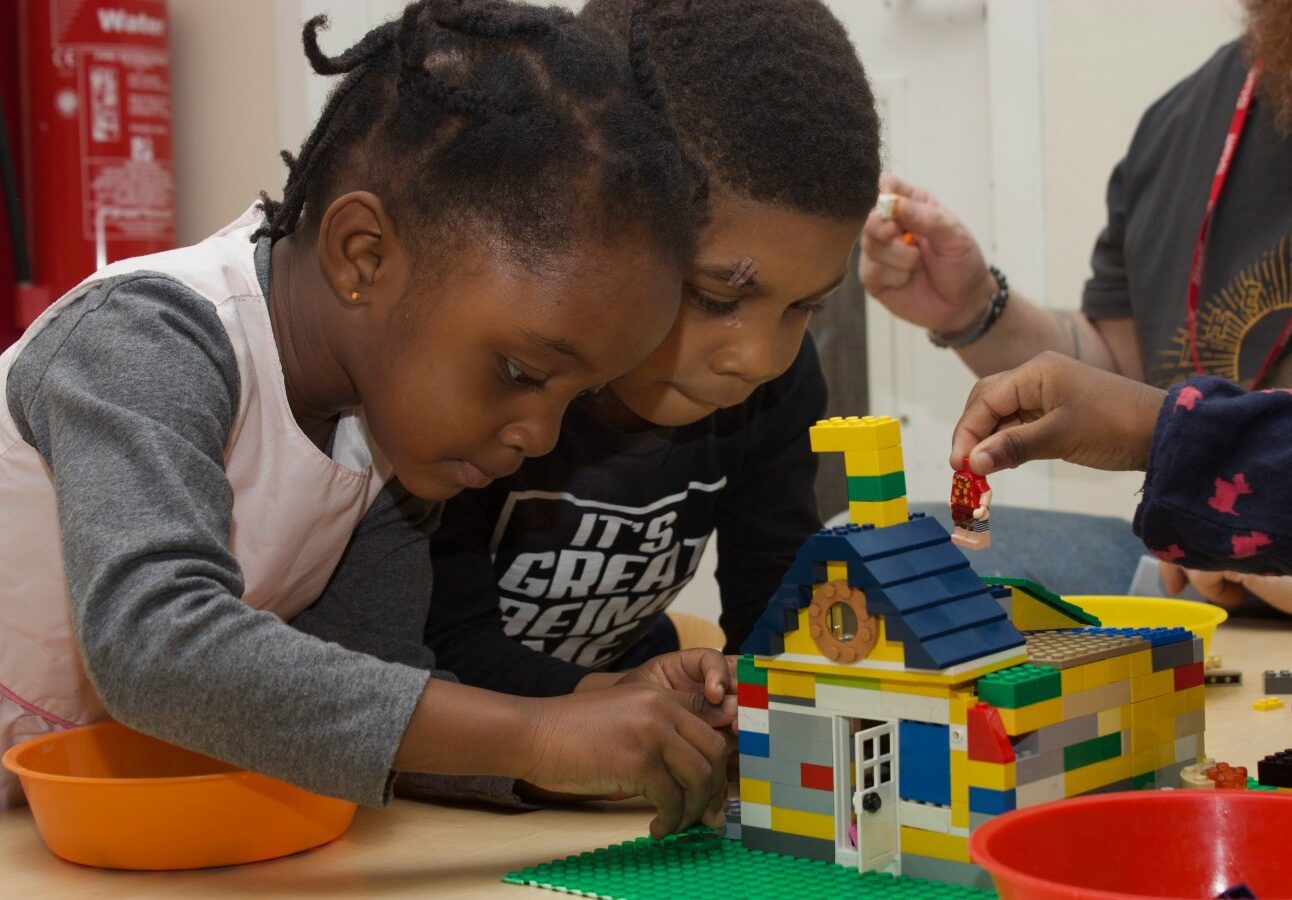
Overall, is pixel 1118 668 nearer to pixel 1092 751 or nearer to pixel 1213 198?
pixel 1092 751

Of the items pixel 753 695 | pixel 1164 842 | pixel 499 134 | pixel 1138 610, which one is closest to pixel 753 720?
pixel 753 695

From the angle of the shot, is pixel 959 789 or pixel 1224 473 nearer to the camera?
pixel 959 789

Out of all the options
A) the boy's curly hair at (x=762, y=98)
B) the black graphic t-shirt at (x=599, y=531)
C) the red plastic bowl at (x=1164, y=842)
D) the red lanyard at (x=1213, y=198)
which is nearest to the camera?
the red plastic bowl at (x=1164, y=842)

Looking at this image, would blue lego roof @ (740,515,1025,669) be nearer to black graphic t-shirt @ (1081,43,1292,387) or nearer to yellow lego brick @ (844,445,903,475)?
yellow lego brick @ (844,445,903,475)

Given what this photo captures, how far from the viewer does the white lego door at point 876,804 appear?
69 centimetres

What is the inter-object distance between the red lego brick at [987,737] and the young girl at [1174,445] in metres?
0.22

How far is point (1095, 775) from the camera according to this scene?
28.2 inches

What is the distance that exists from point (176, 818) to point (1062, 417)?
56 centimetres

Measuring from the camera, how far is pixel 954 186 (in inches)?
89.5

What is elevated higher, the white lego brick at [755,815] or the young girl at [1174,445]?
the young girl at [1174,445]

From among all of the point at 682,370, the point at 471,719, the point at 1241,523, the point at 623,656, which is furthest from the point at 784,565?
the point at 471,719

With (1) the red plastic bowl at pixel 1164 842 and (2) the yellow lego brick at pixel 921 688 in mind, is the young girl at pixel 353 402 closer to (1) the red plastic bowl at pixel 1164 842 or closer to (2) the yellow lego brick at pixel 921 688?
(2) the yellow lego brick at pixel 921 688

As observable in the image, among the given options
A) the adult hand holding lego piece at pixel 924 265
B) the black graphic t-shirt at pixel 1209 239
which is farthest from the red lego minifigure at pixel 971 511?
the black graphic t-shirt at pixel 1209 239

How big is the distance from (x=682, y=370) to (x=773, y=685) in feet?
1.04
